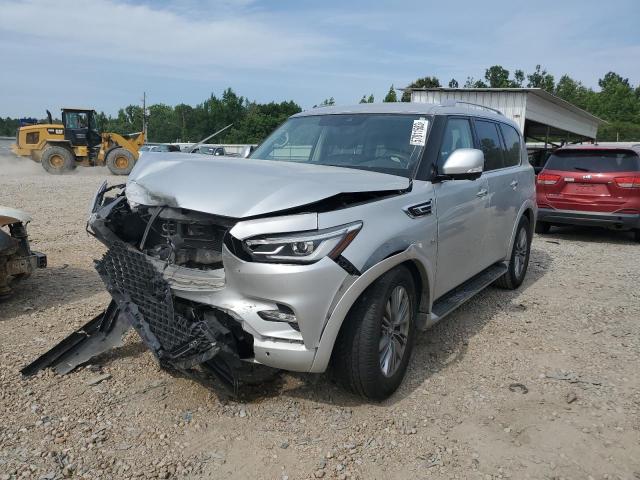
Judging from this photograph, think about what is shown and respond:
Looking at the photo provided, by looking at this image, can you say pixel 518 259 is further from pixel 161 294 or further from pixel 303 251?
pixel 161 294

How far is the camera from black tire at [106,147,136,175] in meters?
22.1

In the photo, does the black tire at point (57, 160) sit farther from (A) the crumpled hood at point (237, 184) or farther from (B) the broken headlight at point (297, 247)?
(B) the broken headlight at point (297, 247)

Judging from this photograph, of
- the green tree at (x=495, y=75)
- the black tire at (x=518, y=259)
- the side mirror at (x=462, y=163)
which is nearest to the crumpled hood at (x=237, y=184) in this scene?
the side mirror at (x=462, y=163)

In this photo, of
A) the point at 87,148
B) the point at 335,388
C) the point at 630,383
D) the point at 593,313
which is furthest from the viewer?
the point at 87,148

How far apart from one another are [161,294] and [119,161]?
20.8 metres

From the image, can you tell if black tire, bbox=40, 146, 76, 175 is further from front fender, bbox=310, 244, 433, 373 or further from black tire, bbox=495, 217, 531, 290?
front fender, bbox=310, 244, 433, 373

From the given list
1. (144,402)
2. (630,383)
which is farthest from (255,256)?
(630,383)

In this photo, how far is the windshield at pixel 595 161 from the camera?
28.6 feet

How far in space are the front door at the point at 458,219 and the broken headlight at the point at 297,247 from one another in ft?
4.02

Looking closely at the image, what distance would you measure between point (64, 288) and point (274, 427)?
10.8 feet

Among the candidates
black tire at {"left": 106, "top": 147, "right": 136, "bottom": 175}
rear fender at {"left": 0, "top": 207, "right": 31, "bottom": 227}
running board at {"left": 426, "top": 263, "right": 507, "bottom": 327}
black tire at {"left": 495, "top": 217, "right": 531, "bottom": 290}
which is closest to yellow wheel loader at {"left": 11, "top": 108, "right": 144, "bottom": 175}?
black tire at {"left": 106, "top": 147, "right": 136, "bottom": 175}

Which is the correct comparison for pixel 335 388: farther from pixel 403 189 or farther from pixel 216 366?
pixel 403 189

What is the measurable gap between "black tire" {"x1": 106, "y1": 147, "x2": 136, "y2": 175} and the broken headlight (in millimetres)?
20842

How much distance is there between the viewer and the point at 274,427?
10.0 ft
